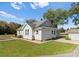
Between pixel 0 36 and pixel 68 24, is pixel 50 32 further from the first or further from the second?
pixel 0 36

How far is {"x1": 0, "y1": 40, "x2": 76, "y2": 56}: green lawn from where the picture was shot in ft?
33.0

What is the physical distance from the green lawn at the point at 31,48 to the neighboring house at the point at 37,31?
0.21 m

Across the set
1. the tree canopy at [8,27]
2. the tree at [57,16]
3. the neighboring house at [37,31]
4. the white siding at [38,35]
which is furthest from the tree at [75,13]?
the tree canopy at [8,27]

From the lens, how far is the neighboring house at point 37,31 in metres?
10.2

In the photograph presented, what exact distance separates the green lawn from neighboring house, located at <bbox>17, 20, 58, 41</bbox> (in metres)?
0.21

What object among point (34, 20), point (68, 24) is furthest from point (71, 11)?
point (34, 20)

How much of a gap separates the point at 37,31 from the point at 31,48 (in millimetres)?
529

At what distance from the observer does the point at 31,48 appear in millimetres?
10203

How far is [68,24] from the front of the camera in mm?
10164

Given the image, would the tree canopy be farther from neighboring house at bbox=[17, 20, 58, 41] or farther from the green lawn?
the green lawn

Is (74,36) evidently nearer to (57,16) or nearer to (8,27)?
(57,16)

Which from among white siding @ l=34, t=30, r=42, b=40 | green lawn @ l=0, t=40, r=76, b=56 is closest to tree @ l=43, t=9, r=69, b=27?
white siding @ l=34, t=30, r=42, b=40

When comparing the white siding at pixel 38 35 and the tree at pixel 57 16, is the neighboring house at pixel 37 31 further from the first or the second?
the tree at pixel 57 16

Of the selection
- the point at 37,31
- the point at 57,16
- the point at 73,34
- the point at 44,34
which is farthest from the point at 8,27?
the point at 73,34
